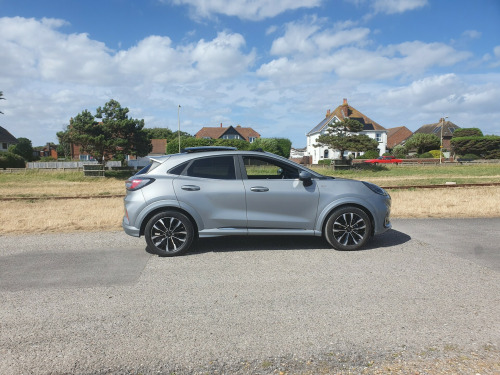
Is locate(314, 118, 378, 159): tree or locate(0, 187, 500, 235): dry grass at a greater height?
locate(314, 118, 378, 159): tree

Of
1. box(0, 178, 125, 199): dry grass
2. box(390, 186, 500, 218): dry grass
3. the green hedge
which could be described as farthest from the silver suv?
the green hedge

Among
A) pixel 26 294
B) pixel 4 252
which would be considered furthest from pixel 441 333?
pixel 4 252

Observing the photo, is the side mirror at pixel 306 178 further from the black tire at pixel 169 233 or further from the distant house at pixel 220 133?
the distant house at pixel 220 133

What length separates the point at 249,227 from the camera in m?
5.84

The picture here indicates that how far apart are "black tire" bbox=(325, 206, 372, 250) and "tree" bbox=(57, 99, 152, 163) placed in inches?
1374

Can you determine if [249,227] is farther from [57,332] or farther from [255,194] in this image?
[57,332]

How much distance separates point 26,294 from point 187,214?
7.75ft

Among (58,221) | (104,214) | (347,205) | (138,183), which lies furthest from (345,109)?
(138,183)

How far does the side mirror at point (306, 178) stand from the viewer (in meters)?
5.83

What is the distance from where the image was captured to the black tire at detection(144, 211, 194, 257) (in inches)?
225

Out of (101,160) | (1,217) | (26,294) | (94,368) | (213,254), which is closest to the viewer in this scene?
(94,368)

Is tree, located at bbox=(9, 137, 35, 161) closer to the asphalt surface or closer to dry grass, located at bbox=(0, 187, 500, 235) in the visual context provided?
dry grass, located at bbox=(0, 187, 500, 235)

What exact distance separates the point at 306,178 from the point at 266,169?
76 centimetres

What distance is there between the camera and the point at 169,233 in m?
5.74
